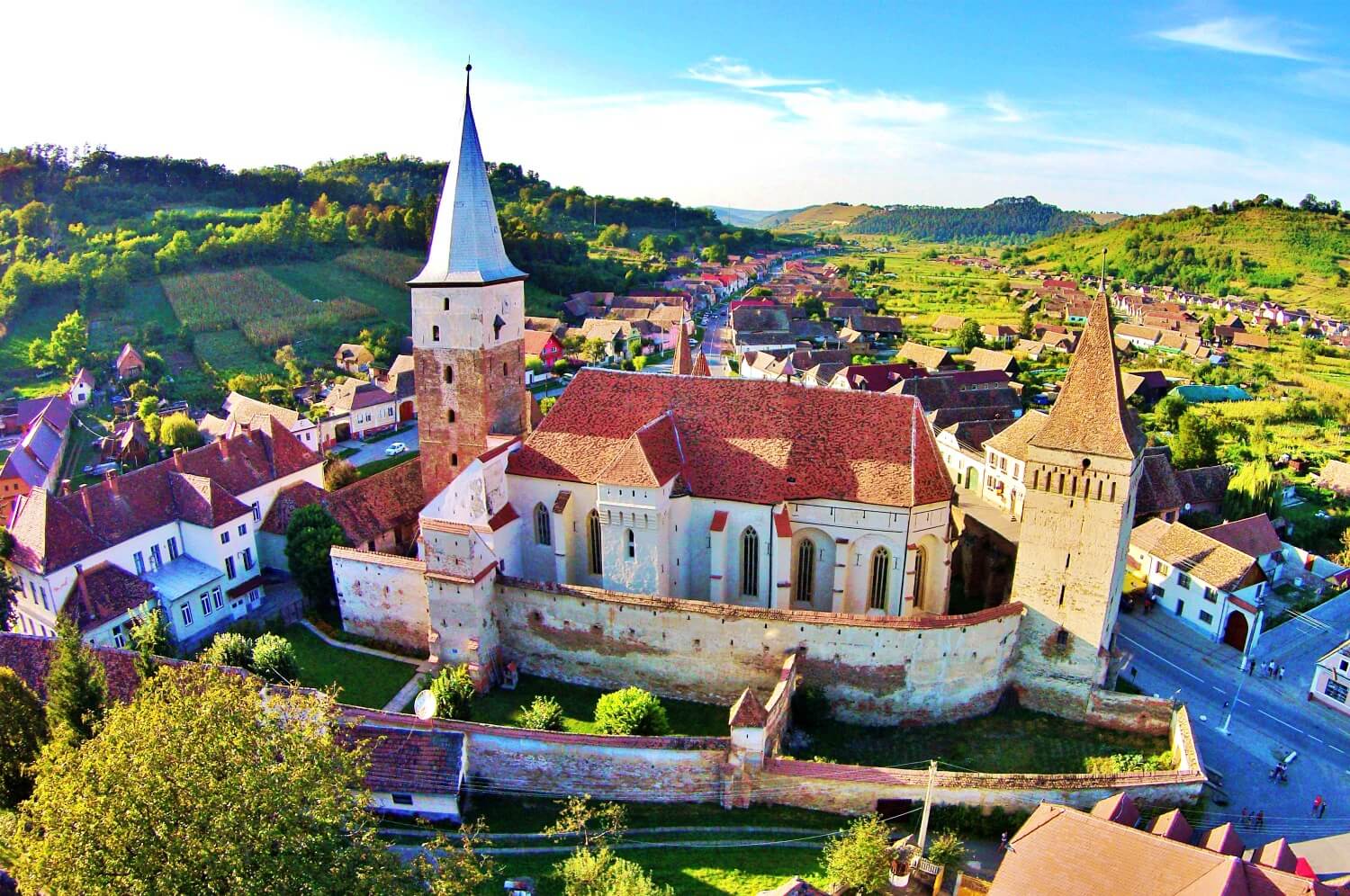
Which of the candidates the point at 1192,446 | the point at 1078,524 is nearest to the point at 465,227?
the point at 1078,524

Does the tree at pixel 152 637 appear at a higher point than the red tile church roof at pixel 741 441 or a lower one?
lower

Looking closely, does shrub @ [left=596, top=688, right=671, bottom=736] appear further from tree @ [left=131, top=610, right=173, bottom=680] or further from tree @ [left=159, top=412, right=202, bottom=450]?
tree @ [left=159, top=412, right=202, bottom=450]

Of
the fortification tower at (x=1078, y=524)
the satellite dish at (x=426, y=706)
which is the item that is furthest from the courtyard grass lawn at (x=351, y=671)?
the fortification tower at (x=1078, y=524)

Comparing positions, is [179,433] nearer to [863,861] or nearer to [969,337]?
[863,861]

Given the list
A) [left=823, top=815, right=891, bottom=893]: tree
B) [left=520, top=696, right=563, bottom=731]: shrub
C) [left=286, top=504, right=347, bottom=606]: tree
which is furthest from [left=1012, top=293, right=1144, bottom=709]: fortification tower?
[left=286, top=504, right=347, bottom=606]: tree

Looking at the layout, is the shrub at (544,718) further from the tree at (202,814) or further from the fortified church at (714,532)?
the tree at (202,814)

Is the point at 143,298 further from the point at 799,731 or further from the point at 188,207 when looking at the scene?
the point at 799,731

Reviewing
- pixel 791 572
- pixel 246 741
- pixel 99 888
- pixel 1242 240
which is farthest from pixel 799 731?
pixel 1242 240
